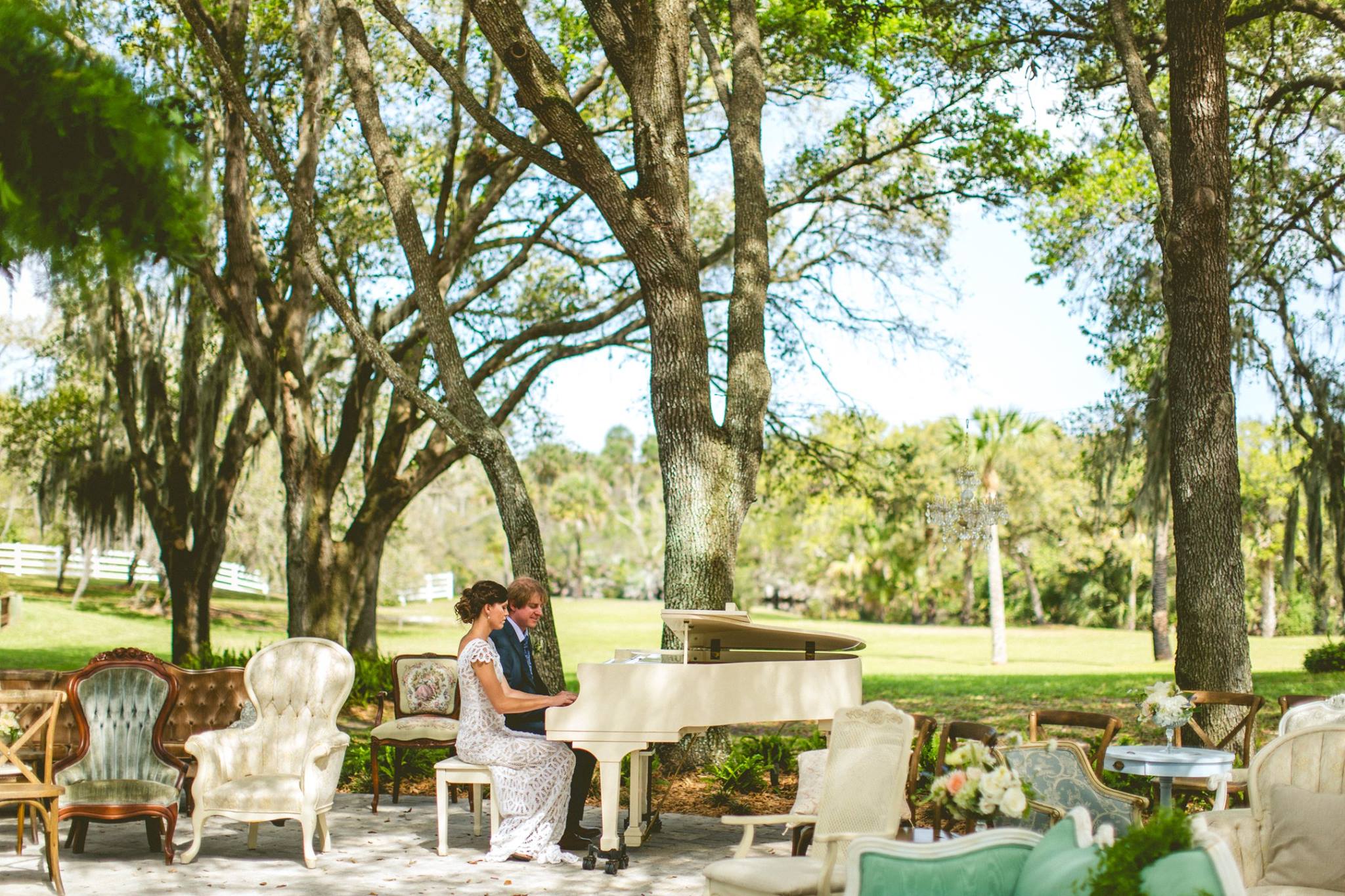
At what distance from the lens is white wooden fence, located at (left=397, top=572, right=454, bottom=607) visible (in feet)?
145

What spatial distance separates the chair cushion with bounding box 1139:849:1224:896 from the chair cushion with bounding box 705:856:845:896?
1434mm

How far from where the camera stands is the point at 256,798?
6.09m

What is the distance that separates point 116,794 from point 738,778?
379cm

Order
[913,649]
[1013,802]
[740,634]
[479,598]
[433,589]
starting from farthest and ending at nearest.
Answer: [433,589] → [913,649] → [740,634] → [479,598] → [1013,802]

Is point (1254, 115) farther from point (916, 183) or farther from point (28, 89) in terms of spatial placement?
point (28, 89)

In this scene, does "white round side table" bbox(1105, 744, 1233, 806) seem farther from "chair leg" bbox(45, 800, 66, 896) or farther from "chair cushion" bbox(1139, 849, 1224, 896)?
"chair leg" bbox(45, 800, 66, 896)

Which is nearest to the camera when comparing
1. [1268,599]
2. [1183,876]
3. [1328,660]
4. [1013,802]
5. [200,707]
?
[1183,876]

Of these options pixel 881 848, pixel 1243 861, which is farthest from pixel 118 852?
pixel 1243 861

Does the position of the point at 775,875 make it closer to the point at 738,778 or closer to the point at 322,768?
the point at 322,768

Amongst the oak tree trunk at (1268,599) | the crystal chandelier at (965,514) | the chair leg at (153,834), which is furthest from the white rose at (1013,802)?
the oak tree trunk at (1268,599)

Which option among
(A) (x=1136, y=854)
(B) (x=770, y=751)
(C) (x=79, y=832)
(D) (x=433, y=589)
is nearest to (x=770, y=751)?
Answer: (B) (x=770, y=751)

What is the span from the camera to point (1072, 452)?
37938 mm

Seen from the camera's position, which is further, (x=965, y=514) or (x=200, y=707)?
(x=965, y=514)

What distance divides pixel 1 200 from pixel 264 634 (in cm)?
2138
